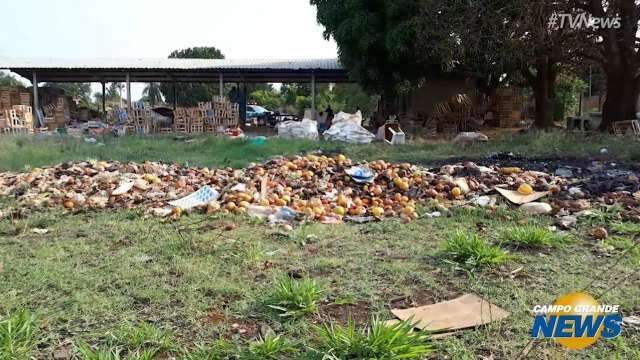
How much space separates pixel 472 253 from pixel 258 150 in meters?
8.50

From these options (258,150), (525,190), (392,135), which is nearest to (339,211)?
(525,190)

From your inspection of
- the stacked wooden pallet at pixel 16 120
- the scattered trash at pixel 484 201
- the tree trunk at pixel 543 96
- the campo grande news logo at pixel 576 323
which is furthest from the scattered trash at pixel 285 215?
the stacked wooden pallet at pixel 16 120

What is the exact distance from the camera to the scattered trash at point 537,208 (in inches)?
200

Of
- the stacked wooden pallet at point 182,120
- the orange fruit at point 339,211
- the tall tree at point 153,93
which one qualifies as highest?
the tall tree at point 153,93

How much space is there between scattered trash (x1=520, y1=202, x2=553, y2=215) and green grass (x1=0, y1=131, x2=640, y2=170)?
4256mm

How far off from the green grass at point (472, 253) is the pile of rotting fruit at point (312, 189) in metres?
1.38

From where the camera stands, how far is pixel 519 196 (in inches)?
220

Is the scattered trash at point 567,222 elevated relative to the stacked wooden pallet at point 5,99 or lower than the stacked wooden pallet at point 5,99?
lower

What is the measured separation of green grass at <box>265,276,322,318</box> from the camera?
108 inches

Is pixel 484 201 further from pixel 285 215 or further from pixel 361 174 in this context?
pixel 285 215

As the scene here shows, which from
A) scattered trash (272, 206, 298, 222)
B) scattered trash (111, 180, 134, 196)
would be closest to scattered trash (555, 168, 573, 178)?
scattered trash (272, 206, 298, 222)

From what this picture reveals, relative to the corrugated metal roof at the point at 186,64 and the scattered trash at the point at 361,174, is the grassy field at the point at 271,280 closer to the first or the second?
the scattered trash at the point at 361,174

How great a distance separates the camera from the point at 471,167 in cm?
709

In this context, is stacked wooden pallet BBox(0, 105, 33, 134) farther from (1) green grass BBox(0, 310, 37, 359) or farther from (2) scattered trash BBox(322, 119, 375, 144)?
(1) green grass BBox(0, 310, 37, 359)
